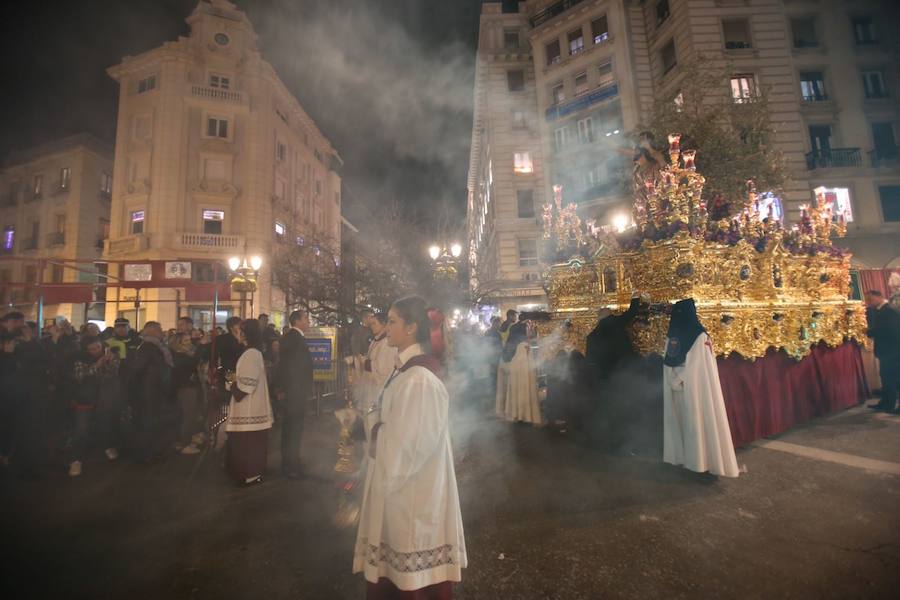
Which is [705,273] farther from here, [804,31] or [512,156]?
[804,31]

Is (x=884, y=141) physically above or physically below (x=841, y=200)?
above

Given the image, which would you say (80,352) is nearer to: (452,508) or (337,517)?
(337,517)

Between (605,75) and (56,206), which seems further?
(56,206)

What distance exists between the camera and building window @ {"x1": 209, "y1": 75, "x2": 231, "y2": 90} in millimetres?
22466

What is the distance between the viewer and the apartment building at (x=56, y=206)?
2361 cm

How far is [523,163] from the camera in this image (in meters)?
25.9

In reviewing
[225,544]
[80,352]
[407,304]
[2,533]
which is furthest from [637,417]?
[80,352]

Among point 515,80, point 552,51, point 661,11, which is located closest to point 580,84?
point 552,51

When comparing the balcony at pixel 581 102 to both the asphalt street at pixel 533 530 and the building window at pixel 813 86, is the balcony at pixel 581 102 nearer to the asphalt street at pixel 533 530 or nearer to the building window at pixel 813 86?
the building window at pixel 813 86

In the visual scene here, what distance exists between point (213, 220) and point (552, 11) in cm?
2472

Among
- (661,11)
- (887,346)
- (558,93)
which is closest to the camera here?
(887,346)

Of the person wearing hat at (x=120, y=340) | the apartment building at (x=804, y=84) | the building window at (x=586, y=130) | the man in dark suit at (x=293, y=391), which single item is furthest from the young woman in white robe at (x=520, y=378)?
the building window at (x=586, y=130)

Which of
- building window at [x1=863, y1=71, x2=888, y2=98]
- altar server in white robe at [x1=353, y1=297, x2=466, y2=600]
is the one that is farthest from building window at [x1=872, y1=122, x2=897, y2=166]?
altar server in white robe at [x1=353, y1=297, x2=466, y2=600]

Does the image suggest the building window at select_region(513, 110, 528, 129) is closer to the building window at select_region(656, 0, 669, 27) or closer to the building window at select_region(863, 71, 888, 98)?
the building window at select_region(656, 0, 669, 27)
